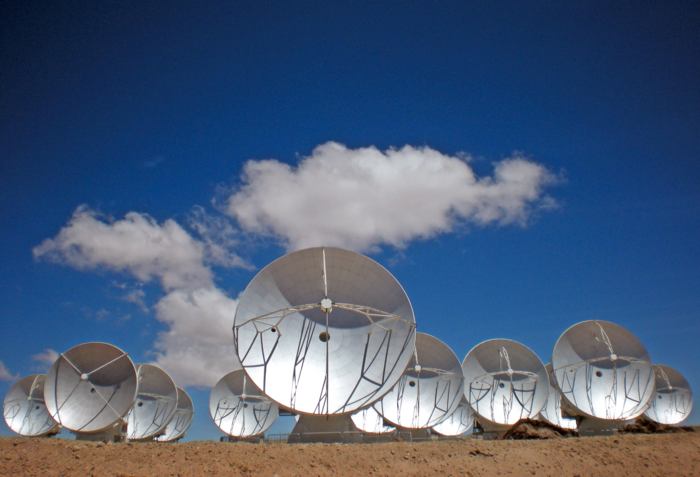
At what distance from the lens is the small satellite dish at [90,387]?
36000 mm

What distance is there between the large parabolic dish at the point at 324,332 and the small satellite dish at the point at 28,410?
4111cm

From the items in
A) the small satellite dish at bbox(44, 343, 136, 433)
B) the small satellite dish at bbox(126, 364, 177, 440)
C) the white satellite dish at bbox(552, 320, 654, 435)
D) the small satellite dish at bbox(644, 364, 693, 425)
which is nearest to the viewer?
the small satellite dish at bbox(44, 343, 136, 433)

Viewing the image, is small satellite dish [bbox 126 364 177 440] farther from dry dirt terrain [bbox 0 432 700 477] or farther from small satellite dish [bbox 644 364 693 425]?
small satellite dish [bbox 644 364 693 425]

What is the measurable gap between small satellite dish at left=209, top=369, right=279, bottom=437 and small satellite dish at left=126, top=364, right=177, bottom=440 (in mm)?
4945

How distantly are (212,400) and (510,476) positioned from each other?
39760 millimetres

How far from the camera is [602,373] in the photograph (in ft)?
137

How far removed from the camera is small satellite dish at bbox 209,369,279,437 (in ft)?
165

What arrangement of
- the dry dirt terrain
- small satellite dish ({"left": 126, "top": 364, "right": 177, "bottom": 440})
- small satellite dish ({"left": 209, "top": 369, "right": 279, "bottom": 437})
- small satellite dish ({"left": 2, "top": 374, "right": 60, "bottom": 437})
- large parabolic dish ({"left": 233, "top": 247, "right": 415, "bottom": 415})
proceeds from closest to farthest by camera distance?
the dry dirt terrain
large parabolic dish ({"left": 233, "top": 247, "right": 415, "bottom": 415})
small satellite dish ({"left": 126, "top": 364, "right": 177, "bottom": 440})
small satellite dish ({"left": 209, "top": 369, "right": 279, "bottom": 437})
small satellite dish ({"left": 2, "top": 374, "right": 60, "bottom": 437})

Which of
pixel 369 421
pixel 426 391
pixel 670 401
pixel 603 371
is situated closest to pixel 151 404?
pixel 369 421

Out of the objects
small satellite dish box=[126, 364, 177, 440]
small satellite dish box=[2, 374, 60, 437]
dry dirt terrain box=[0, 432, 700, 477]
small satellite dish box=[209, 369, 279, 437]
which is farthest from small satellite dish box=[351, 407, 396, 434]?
small satellite dish box=[2, 374, 60, 437]

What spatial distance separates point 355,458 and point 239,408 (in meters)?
35.5


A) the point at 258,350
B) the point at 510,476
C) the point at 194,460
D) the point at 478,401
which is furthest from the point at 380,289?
Result: the point at 478,401

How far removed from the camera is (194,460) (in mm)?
17906

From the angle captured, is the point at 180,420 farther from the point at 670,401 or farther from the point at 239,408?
the point at 670,401
